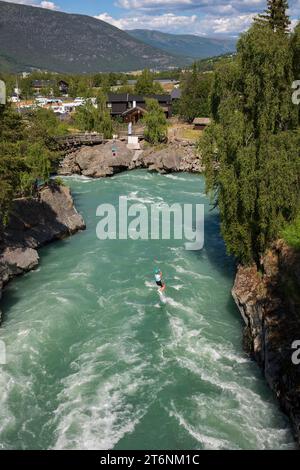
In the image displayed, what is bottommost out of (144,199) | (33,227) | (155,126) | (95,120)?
(33,227)

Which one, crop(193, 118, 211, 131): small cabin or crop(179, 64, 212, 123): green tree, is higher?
crop(179, 64, 212, 123): green tree

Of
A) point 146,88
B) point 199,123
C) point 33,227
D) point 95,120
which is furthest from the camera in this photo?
point 146,88

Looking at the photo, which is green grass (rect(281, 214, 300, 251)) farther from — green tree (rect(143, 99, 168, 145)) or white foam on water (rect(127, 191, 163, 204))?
green tree (rect(143, 99, 168, 145))

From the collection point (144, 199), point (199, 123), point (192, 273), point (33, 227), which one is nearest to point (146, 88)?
point (199, 123)

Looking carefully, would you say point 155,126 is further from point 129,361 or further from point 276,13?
point 129,361

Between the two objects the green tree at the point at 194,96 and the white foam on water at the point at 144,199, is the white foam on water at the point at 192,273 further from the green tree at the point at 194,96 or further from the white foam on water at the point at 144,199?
the green tree at the point at 194,96

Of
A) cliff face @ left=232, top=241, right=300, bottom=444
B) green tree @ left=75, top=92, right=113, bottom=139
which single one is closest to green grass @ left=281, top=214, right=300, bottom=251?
cliff face @ left=232, top=241, right=300, bottom=444

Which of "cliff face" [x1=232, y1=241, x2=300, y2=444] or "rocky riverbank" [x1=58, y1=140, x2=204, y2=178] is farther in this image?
"rocky riverbank" [x1=58, y1=140, x2=204, y2=178]

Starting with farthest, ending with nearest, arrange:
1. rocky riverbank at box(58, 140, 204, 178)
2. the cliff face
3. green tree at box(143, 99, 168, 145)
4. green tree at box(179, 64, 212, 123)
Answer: green tree at box(179, 64, 212, 123), green tree at box(143, 99, 168, 145), rocky riverbank at box(58, 140, 204, 178), the cliff face
